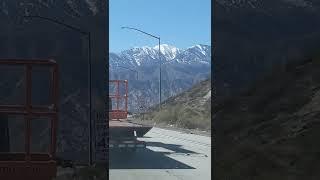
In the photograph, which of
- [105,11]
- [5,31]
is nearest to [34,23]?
[5,31]

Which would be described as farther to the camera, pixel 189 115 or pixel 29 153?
pixel 189 115
